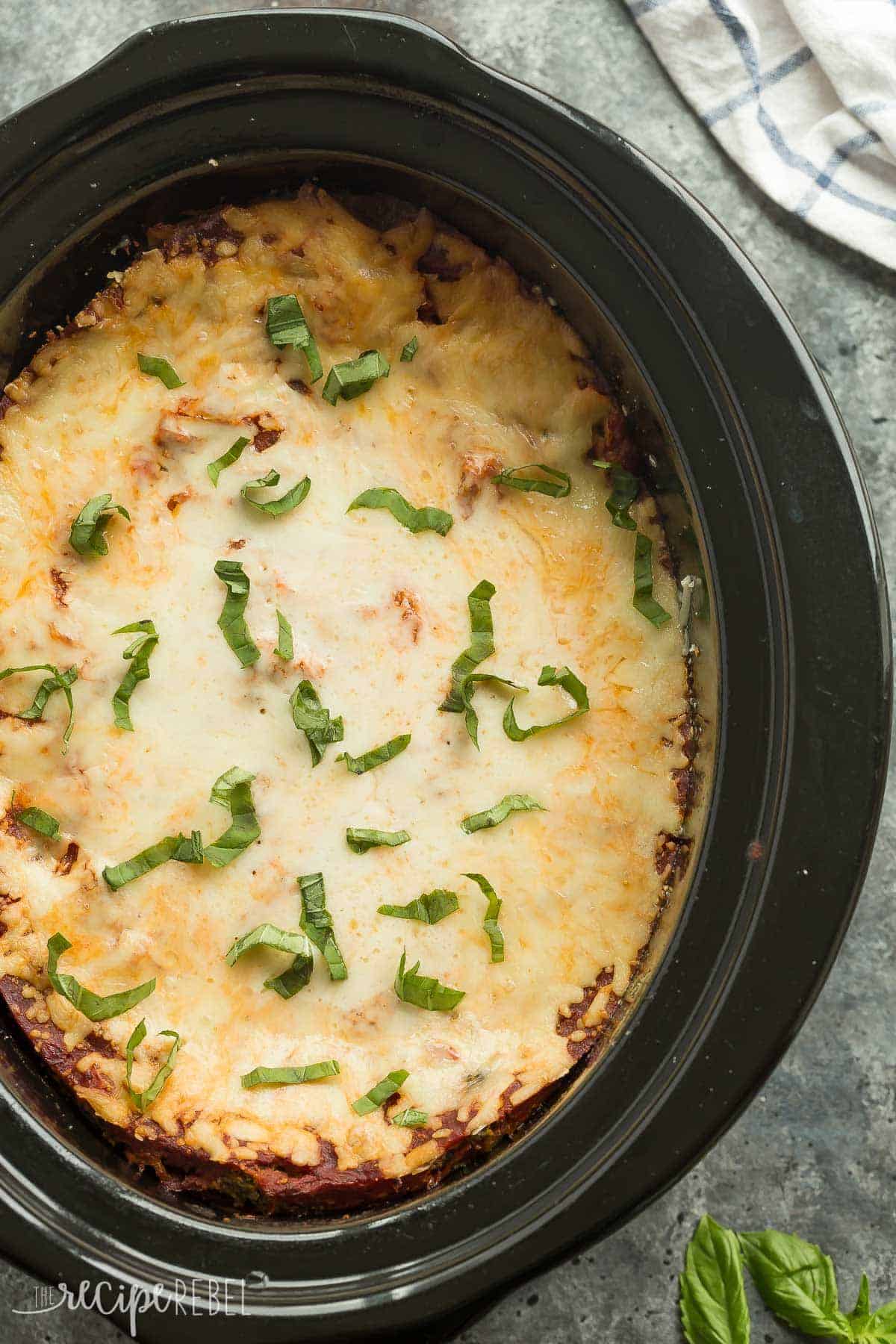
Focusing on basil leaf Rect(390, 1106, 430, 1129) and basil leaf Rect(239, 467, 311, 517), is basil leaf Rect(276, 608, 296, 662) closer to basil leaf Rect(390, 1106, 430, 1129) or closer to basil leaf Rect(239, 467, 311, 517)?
basil leaf Rect(239, 467, 311, 517)

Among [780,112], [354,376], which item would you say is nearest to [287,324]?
[354,376]

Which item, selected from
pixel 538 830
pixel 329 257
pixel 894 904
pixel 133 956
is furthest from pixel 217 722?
pixel 894 904

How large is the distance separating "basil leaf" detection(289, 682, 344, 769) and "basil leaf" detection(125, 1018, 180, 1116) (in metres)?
0.55

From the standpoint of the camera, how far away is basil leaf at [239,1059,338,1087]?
1989 mm

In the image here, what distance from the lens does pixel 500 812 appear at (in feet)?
6.73

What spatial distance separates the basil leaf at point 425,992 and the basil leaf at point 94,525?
930 mm

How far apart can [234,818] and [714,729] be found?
0.87m

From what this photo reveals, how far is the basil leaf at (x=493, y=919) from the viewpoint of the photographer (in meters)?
2.03

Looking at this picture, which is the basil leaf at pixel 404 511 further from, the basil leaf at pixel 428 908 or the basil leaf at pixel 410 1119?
the basil leaf at pixel 410 1119

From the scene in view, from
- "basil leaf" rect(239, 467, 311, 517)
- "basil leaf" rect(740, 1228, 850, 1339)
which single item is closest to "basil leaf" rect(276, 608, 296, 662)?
"basil leaf" rect(239, 467, 311, 517)

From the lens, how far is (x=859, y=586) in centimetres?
181

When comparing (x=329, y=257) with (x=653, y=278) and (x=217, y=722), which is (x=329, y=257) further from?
(x=217, y=722)

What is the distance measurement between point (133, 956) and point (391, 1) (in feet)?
6.83

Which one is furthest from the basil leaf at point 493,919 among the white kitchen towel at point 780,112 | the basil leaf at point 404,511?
the white kitchen towel at point 780,112
